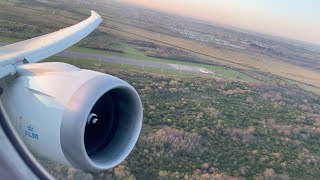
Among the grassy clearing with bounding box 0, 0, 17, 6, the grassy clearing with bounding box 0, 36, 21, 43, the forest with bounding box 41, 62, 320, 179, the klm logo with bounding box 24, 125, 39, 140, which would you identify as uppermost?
the klm logo with bounding box 24, 125, 39, 140

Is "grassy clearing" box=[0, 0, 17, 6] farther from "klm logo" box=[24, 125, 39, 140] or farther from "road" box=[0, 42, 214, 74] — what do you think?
"klm logo" box=[24, 125, 39, 140]

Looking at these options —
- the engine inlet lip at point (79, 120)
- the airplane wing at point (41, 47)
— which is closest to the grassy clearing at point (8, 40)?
the airplane wing at point (41, 47)

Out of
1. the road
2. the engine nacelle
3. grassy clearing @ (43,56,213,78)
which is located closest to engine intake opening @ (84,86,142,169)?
the engine nacelle

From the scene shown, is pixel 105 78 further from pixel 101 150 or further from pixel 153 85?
pixel 153 85

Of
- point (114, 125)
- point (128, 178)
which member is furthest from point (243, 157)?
point (114, 125)

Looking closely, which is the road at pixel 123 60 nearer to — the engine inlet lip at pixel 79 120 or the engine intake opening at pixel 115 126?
the engine intake opening at pixel 115 126

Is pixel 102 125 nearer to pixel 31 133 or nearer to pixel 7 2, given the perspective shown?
pixel 31 133

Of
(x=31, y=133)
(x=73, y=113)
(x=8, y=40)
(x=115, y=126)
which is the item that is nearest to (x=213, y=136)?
(x=115, y=126)

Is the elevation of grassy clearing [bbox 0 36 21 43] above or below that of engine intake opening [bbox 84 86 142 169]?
below
